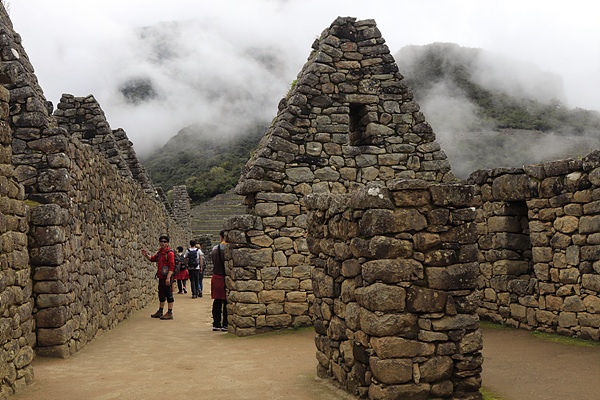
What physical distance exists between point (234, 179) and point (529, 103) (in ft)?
86.3

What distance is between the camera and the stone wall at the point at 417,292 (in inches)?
230

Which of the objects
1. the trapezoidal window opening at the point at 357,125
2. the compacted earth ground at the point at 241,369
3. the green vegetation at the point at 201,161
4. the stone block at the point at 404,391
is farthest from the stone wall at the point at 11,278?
the green vegetation at the point at 201,161

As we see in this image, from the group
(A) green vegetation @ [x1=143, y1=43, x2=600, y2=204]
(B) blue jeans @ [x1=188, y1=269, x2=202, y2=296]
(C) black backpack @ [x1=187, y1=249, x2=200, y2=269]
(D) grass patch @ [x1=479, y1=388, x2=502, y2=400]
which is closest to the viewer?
(D) grass patch @ [x1=479, y1=388, x2=502, y2=400]

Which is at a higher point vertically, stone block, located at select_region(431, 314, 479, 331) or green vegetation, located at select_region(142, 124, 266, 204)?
green vegetation, located at select_region(142, 124, 266, 204)

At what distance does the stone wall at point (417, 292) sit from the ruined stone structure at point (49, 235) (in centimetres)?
387

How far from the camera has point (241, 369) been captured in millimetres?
8469

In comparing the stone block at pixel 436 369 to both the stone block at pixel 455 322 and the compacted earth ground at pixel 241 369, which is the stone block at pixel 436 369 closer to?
the stone block at pixel 455 322

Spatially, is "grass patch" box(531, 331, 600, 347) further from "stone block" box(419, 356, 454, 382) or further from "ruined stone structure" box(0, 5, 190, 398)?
"ruined stone structure" box(0, 5, 190, 398)

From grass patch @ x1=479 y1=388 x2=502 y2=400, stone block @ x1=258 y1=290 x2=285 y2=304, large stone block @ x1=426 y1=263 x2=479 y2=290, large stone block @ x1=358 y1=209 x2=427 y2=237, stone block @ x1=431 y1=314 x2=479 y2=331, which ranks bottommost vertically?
grass patch @ x1=479 y1=388 x2=502 y2=400

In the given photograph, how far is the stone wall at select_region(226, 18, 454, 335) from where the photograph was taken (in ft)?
38.8

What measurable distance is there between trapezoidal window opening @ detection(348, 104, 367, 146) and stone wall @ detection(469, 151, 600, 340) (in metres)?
2.38

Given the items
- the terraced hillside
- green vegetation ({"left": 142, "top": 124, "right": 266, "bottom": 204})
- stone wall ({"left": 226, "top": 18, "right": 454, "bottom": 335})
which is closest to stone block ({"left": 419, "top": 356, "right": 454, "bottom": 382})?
stone wall ({"left": 226, "top": 18, "right": 454, "bottom": 335})

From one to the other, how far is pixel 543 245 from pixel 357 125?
4519 mm

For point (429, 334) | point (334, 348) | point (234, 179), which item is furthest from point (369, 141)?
point (234, 179)
